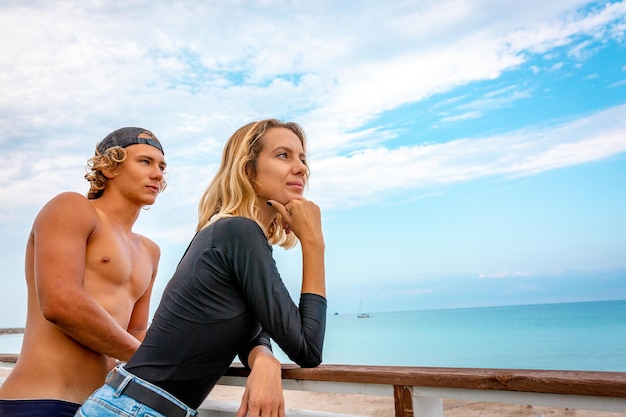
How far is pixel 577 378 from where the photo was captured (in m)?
1.18

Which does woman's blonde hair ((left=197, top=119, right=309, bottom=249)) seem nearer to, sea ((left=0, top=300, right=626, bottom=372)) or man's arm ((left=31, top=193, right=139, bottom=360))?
man's arm ((left=31, top=193, right=139, bottom=360))

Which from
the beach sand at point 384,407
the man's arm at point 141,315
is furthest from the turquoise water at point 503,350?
the man's arm at point 141,315

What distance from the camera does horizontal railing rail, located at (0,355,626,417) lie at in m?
1.16

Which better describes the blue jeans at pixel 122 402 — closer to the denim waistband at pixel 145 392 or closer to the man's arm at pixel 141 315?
the denim waistband at pixel 145 392

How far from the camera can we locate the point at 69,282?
1.79 m

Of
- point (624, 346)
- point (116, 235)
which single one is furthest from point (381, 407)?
point (624, 346)

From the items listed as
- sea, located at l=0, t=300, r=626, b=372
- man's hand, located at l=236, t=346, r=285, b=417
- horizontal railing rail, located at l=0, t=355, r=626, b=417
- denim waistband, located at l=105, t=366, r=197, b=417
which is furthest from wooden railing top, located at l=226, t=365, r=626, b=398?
sea, located at l=0, t=300, r=626, b=372

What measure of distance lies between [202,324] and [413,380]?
21.9 inches

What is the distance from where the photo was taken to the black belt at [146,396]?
147cm

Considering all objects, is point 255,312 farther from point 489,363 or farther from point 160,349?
point 489,363

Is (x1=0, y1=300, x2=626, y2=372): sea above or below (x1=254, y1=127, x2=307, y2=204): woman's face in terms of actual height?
above

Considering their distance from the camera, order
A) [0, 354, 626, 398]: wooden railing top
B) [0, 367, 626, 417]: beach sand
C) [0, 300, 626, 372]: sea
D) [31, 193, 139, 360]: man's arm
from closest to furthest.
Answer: [0, 354, 626, 398]: wooden railing top
[31, 193, 139, 360]: man's arm
[0, 367, 626, 417]: beach sand
[0, 300, 626, 372]: sea

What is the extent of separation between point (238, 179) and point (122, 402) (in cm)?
75

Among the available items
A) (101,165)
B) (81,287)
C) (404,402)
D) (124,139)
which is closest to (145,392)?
(81,287)
